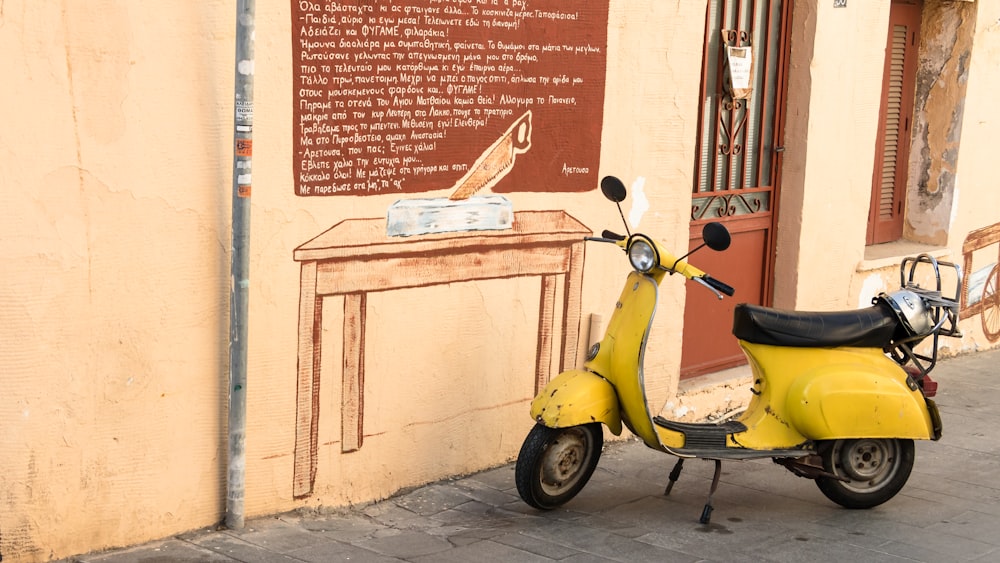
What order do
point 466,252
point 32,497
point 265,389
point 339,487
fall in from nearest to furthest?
point 32,497 → point 265,389 → point 339,487 → point 466,252

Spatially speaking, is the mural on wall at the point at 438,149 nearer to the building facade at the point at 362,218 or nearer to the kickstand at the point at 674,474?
the building facade at the point at 362,218

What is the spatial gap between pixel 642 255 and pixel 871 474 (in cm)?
163

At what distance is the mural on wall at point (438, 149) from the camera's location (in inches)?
220

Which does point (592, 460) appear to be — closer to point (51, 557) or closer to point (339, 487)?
point (339, 487)

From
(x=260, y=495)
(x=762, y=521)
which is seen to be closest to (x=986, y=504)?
(x=762, y=521)

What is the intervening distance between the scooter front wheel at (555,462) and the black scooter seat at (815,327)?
88 cm

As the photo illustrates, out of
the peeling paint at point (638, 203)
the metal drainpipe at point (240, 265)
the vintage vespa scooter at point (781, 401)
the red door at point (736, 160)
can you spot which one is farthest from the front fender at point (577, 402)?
the red door at point (736, 160)

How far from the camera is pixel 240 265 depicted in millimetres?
5191

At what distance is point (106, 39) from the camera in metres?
4.79

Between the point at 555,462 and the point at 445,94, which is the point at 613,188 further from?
the point at 555,462

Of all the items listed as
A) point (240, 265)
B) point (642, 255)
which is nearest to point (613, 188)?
point (642, 255)

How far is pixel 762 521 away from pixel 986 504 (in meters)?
1.30

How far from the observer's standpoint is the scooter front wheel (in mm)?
5695

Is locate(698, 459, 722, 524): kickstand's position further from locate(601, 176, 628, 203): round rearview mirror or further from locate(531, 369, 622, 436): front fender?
locate(601, 176, 628, 203): round rearview mirror
